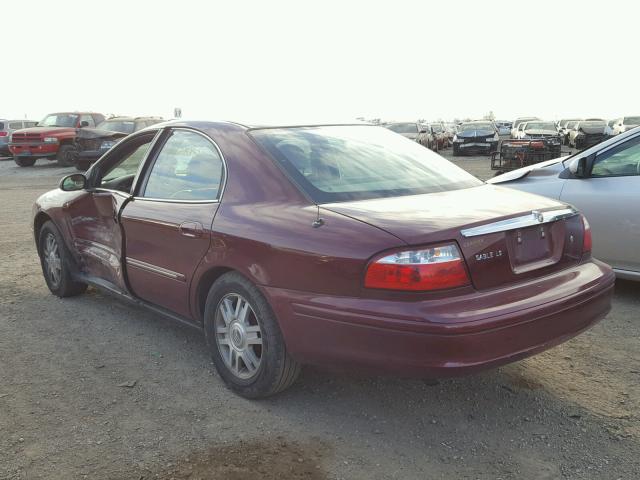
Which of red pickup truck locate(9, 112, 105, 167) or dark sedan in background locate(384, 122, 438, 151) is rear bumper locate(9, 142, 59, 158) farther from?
dark sedan in background locate(384, 122, 438, 151)

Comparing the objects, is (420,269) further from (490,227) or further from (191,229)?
(191,229)

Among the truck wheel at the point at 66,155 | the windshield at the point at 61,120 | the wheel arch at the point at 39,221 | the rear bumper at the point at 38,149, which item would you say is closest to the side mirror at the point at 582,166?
the wheel arch at the point at 39,221

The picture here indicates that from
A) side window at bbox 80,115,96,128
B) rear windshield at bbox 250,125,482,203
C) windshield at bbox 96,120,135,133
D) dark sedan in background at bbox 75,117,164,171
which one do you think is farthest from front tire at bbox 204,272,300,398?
side window at bbox 80,115,96,128

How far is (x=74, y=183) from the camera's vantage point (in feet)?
16.7

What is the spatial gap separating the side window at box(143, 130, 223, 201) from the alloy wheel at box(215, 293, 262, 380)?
63 cm

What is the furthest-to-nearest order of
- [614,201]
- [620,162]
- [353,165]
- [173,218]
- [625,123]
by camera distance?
1. [625,123]
2. [620,162]
3. [614,201]
4. [173,218]
5. [353,165]

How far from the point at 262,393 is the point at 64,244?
8.84 feet

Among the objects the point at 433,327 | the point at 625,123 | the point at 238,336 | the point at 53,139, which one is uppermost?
the point at 625,123

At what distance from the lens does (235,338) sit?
356 centimetres

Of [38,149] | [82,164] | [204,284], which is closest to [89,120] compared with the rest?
[38,149]

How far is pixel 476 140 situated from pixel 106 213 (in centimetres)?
2607

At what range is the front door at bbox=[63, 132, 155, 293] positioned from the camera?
4.54 m

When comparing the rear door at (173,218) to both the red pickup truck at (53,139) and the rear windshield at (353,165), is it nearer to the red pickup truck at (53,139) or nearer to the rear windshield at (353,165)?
the rear windshield at (353,165)

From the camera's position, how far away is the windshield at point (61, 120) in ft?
78.2
